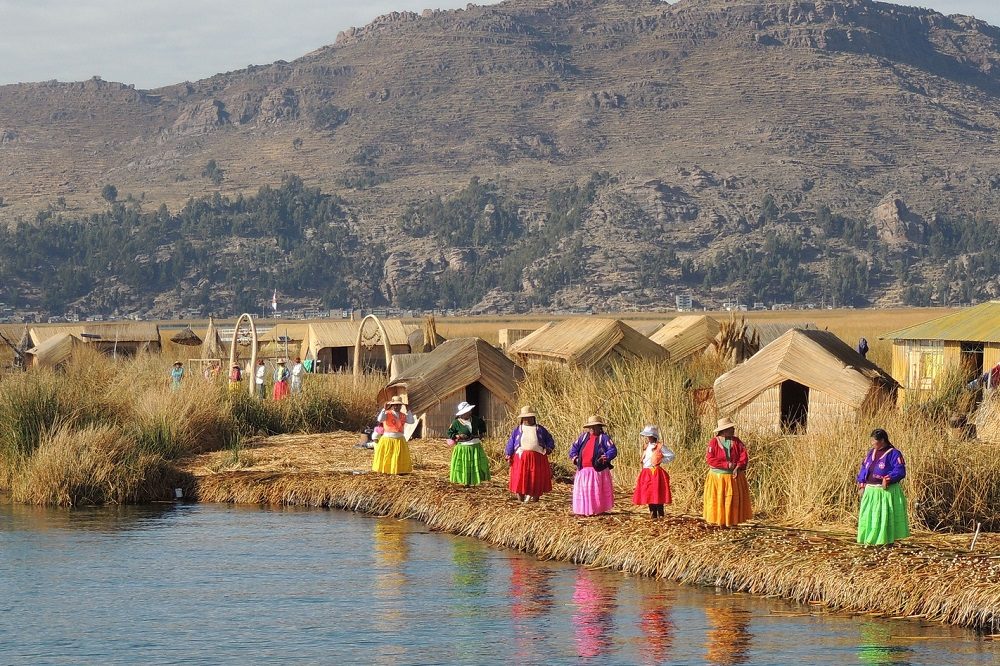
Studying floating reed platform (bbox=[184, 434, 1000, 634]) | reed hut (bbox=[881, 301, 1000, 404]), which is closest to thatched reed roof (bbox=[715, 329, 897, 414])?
floating reed platform (bbox=[184, 434, 1000, 634])

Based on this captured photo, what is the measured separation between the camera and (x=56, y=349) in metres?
49.4

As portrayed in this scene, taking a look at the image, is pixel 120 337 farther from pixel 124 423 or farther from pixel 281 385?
pixel 124 423

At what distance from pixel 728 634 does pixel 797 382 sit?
1113 centimetres

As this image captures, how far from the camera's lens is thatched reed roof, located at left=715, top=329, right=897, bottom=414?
24.1 meters

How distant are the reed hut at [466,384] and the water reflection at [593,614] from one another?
9.94m

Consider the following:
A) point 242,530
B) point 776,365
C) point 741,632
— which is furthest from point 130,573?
point 776,365

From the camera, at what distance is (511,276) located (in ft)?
593

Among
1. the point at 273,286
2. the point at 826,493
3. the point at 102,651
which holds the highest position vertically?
the point at 273,286

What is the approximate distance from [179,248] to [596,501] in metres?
167

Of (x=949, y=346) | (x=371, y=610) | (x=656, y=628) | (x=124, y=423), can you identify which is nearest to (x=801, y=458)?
(x=656, y=628)

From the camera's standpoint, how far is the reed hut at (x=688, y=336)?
36719mm

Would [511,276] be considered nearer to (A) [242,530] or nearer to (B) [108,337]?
(B) [108,337]

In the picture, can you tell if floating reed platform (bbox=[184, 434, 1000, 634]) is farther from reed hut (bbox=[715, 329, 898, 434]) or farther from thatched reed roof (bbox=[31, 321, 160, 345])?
thatched reed roof (bbox=[31, 321, 160, 345])

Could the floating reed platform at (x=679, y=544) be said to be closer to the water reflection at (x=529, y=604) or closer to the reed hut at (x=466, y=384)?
the water reflection at (x=529, y=604)
